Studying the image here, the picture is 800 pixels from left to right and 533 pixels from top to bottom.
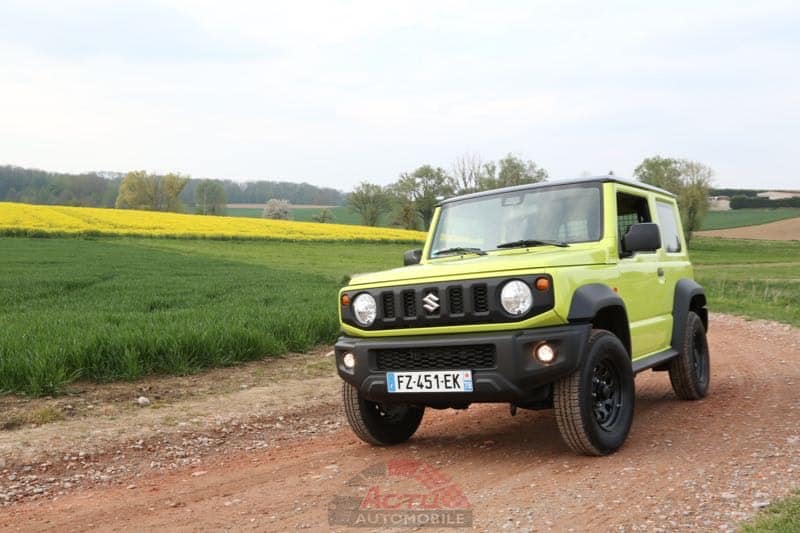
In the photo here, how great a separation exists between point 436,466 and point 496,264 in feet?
4.79

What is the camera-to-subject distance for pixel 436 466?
5.12m

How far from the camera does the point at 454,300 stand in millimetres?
4961

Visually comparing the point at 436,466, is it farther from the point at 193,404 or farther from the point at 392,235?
the point at 392,235

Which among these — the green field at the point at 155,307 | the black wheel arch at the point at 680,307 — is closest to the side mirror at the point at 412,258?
the black wheel arch at the point at 680,307

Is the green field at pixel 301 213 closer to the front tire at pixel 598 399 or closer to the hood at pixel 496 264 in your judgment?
the hood at pixel 496 264

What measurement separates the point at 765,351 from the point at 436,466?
7376 millimetres

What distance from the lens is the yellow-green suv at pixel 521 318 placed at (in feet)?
15.7

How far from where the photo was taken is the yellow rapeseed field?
4117 cm

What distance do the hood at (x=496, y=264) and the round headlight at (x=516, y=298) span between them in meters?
0.12

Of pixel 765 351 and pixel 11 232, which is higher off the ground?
pixel 11 232

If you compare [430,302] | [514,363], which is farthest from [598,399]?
[430,302]

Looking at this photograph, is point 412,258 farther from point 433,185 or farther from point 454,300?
point 433,185

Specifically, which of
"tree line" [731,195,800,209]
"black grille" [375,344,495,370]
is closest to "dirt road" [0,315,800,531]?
"black grille" [375,344,495,370]

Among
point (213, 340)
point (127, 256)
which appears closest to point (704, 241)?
point (127, 256)
